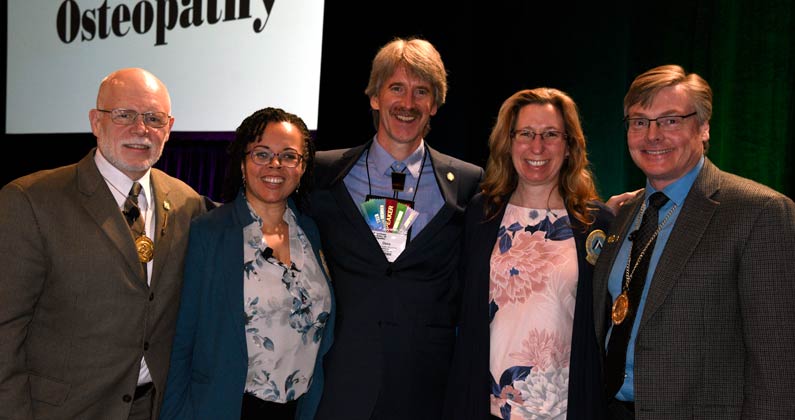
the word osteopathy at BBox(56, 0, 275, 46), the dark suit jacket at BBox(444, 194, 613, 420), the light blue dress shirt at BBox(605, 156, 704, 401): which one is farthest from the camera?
the word osteopathy at BBox(56, 0, 275, 46)

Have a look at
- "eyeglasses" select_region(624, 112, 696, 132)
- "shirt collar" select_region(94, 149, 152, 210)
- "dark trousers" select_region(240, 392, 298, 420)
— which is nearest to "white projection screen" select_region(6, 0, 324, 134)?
"shirt collar" select_region(94, 149, 152, 210)

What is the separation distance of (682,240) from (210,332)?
156 centimetres

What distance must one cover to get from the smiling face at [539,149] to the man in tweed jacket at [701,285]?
1.18 feet

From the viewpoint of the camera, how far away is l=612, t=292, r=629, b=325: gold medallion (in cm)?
219

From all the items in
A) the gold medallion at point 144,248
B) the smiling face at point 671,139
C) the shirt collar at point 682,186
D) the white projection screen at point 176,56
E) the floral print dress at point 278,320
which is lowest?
the floral print dress at point 278,320

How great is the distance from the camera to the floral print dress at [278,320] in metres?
2.31

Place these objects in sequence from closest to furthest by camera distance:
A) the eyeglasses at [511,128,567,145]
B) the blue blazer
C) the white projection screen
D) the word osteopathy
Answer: the blue blazer < the eyeglasses at [511,128,567,145] < the white projection screen < the word osteopathy

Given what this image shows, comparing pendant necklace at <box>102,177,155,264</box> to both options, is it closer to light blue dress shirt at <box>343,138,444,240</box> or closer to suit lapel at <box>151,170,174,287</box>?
suit lapel at <box>151,170,174,287</box>

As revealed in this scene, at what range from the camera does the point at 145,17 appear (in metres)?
5.95

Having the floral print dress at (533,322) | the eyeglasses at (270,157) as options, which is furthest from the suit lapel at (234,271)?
the floral print dress at (533,322)

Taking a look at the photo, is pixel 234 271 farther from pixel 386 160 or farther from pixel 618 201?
pixel 618 201

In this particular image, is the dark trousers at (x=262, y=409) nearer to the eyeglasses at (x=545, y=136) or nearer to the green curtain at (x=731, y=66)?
the eyeglasses at (x=545, y=136)

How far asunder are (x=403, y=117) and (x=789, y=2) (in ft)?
9.26

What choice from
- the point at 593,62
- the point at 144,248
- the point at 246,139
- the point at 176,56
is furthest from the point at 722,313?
the point at 176,56
